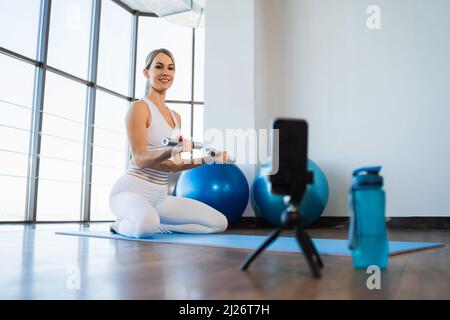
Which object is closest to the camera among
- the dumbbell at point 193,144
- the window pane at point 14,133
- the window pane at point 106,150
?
the dumbbell at point 193,144

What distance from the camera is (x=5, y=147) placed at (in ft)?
11.9

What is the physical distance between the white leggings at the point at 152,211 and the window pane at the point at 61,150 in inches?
92.8

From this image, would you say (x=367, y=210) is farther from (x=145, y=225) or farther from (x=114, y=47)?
(x=114, y=47)

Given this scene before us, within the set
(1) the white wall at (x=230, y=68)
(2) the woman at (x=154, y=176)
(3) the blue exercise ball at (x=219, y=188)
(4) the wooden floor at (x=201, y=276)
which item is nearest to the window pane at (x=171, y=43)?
(1) the white wall at (x=230, y=68)

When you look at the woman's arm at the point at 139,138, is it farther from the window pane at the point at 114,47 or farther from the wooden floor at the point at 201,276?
the window pane at the point at 114,47

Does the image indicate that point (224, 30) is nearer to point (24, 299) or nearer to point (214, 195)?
point (214, 195)

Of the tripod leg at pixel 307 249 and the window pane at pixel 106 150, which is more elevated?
the window pane at pixel 106 150

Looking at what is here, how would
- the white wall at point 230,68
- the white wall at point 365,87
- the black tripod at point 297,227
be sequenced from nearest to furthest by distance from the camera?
the black tripod at point 297,227, the white wall at point 365,87, the white wall at point 230,68

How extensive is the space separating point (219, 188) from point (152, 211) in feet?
3.13

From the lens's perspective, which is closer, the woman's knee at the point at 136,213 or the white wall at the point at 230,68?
the woman's knee at the point at 136,213

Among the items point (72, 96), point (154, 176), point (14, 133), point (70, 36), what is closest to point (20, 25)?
point (70, 36)

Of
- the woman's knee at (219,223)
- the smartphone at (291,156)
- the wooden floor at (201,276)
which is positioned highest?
the smartphone at (291,156)

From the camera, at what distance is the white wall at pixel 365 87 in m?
2.98

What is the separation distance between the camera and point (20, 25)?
150 inches
